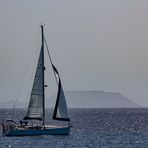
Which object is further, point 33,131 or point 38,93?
point 38,93

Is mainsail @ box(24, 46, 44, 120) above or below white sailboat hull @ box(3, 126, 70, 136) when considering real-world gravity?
above

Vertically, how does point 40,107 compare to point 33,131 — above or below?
above

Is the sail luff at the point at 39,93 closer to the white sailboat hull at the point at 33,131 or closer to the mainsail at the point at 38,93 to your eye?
the mainsail at the point at 38,93

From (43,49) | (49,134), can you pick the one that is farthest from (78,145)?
(43,49)

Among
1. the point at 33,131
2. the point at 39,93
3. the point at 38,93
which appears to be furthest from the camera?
the point at 38,93

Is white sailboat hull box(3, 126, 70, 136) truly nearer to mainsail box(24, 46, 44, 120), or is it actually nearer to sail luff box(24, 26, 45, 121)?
sail luff box(24, 26, 45, 121)

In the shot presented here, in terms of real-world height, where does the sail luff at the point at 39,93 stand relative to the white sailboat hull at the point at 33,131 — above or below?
above

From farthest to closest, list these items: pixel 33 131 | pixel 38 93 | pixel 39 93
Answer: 1. pixel 38 93
2. pixel 39 93
3. pixel 33 131

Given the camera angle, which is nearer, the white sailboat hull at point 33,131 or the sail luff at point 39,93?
the white sailboat hull at point 33,131

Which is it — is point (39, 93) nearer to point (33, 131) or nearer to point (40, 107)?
point (40, 107)

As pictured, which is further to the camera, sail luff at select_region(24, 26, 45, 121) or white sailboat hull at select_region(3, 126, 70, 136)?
sail luff at select_region(24, 26, 45, 121)

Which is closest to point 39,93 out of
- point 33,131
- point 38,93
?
point 38,93

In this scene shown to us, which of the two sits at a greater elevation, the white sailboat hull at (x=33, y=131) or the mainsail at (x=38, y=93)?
the mainsail at (x=38, y=93)

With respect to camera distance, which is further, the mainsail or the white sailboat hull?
the mainsail
